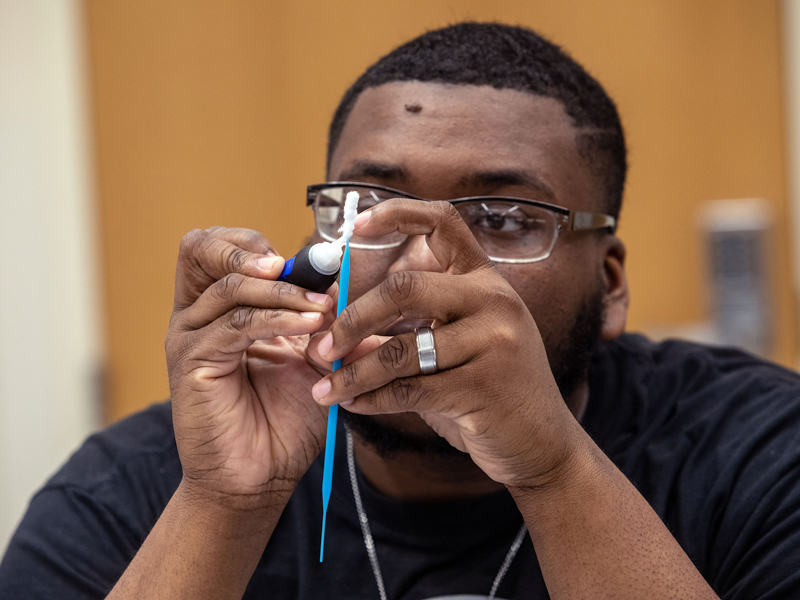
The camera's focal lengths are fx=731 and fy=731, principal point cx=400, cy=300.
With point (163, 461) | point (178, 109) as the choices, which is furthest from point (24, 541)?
point (178, 109)

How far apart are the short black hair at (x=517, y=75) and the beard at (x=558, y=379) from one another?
244 millimetres

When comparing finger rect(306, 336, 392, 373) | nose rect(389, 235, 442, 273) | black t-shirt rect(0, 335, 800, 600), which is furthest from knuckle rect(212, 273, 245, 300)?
black t-shirt rect(0, 335, 800, 600)

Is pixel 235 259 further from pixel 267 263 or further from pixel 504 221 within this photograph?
pixel 504 221

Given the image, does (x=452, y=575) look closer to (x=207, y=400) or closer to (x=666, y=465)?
(x=666, y=465)

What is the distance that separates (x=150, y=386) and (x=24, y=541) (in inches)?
49.8

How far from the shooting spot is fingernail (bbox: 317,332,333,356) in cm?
83

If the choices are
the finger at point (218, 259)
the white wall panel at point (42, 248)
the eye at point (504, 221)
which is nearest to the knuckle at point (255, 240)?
the finger at point (218, 259)

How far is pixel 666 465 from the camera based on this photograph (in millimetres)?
1266

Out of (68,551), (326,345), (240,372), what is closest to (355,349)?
(326,345)

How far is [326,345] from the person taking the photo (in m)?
0.83

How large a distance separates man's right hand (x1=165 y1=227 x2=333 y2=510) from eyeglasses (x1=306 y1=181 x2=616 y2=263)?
29 cm

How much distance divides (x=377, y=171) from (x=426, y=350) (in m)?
0.52

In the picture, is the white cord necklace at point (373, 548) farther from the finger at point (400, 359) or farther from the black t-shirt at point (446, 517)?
the finger at point (400, 359)

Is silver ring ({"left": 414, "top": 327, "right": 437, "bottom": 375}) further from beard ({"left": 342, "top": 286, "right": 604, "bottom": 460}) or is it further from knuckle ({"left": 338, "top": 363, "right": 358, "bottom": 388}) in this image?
beard ({"left": 342, "top": 286, "right": 604, "bottom": 460})
